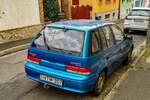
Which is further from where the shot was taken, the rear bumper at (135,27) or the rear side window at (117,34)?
the rear bumper at (135,27)

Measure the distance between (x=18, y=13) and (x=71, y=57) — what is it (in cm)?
773

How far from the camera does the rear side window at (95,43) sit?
4.58 meters

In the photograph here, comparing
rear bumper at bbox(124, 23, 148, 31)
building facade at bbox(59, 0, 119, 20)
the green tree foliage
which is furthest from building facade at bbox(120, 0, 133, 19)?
rear bumper at bbox(124, 23, 148, 31)

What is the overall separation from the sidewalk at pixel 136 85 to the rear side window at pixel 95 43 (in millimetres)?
1072

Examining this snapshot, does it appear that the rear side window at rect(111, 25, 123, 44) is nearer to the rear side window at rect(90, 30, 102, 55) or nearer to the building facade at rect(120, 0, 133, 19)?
the rear side window at rect(90, 30, 102, 55)

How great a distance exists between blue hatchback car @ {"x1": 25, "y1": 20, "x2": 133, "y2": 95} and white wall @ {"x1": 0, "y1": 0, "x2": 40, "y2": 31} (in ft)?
20.1

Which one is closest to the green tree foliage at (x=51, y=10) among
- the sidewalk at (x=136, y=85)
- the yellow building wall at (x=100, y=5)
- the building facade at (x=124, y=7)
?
the yellow building wall at (x=100, y=5)

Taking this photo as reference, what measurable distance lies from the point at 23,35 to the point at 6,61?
13.6ft

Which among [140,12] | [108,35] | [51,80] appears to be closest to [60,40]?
[51,80]

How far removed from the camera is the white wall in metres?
10.5

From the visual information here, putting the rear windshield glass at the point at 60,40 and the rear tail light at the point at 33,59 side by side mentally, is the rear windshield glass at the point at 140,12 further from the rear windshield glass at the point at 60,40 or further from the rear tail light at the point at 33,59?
the rear tail light at the point at 33,59

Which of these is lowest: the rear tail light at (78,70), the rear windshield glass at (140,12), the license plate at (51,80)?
the license plate at (51,80)

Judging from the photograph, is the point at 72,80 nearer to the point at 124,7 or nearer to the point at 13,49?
the point at 13,49

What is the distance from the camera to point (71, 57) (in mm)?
4418
